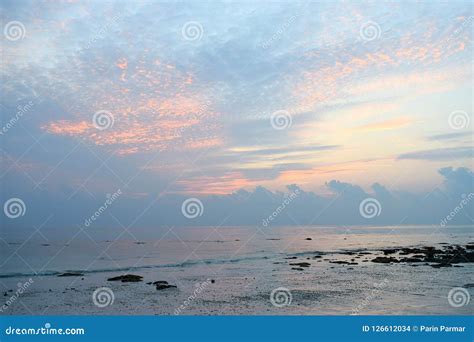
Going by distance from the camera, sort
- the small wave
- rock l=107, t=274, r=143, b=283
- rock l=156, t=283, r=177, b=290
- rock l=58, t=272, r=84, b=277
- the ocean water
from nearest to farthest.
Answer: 1. the ocean water
2. rock l=156, t=283, r=177, b=290
3. rock l=107, t=274, r=143, b=283
4. rock l=58, t=272, r=84, b=277
5. the small wave

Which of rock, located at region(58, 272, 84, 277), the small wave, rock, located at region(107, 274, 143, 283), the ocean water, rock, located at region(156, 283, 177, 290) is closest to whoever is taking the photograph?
the ocean water

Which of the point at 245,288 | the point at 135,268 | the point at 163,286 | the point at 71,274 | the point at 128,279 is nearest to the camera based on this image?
the point at 245,288

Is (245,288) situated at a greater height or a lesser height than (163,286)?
greater

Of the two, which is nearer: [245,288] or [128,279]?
[245,288]

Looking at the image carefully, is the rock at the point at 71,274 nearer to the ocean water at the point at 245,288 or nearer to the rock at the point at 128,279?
the ocean water at the point at 245,288

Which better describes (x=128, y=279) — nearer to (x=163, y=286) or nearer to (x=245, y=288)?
(x=163, y=286)

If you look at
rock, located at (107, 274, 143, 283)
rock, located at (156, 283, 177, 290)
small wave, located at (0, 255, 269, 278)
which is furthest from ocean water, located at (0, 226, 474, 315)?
rock, located at (107, 274, 143, 283)

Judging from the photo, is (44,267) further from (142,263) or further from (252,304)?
(252,304)

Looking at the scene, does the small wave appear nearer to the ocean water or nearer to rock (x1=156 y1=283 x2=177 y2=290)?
the ocean water

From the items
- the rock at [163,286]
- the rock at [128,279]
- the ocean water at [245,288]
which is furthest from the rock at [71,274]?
the rock at [163,286]

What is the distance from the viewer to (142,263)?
113 ft

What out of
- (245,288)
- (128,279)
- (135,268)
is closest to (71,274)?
(135,268)

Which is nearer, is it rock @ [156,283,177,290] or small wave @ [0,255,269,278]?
rock @ [156,283,177,290]

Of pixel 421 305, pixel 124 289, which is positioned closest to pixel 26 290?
pixel 124 289
